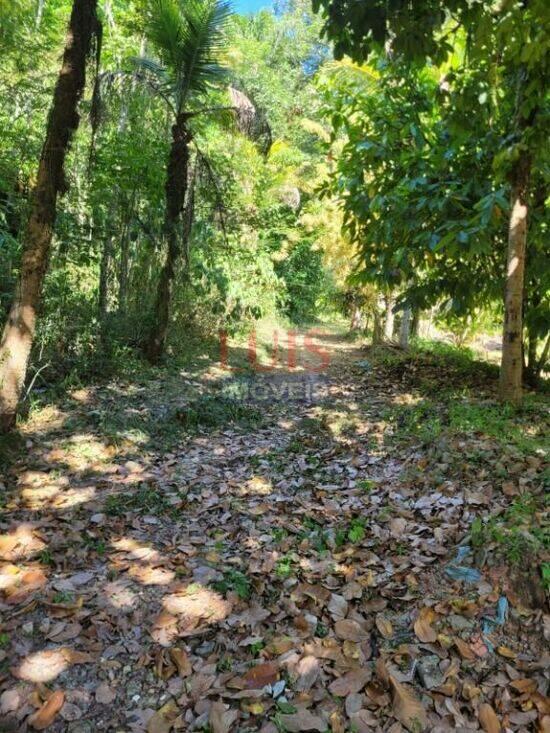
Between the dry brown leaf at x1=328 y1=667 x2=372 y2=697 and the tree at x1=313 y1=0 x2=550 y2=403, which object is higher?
the tree at x1=313 y1=0 x2=550 y2=403

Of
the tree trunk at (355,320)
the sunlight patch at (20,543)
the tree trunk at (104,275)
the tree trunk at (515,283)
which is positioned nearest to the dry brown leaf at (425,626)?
the sunlight patch at (20,543)

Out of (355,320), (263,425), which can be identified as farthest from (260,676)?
(355,320)

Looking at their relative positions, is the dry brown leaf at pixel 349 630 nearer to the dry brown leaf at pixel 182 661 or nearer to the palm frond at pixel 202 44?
the dry brown leaf at pixel 182 661

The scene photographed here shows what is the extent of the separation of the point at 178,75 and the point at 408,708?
25.5ft

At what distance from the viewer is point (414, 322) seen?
45.5 ft

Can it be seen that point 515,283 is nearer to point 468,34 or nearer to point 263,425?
point 468,34

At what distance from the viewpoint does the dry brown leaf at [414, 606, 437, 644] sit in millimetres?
2452

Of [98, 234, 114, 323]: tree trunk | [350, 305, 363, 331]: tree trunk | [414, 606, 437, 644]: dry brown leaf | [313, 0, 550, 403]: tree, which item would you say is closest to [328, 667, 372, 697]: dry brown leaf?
[414, 606, 437, 644]: dry brown leaf

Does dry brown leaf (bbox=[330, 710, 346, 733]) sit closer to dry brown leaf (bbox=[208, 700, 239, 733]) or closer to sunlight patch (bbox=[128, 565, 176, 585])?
dry brown leaf (bbox=[208, 700, 239, 733])

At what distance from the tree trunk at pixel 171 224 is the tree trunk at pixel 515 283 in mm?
4732

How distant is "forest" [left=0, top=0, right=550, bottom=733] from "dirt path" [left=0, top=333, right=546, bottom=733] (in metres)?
0.02

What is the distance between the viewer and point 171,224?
7.72 meters

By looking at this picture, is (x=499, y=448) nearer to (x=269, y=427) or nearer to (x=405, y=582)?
(x=405, y=582)

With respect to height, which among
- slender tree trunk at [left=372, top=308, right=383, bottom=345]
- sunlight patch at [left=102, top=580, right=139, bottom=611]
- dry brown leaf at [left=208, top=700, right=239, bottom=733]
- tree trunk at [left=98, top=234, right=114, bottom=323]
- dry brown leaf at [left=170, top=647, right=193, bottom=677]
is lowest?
dry brown leaf at [left=208, top=700, right=239, bottom=733]
